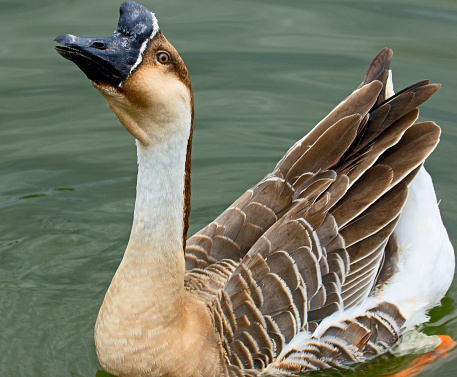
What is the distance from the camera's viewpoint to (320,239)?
462cm

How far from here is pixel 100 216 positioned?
6434 mm

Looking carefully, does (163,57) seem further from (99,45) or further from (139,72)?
(99,45)

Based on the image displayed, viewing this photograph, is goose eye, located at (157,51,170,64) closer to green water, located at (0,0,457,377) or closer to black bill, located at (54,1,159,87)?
black bill, located at (54,1,159,87)

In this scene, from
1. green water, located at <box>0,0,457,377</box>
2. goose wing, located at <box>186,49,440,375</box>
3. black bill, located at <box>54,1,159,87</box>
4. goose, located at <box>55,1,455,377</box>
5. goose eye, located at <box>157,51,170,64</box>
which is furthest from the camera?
green water, located at <box>0,0,457,377</box>

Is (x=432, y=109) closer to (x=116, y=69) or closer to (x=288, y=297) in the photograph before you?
(x=288, y=297)

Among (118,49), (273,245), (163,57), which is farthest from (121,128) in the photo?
(118,49)

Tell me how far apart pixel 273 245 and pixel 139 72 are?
4.98 feet

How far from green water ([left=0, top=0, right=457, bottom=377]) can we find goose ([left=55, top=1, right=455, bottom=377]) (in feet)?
1.65

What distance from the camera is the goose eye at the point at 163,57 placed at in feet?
12.1

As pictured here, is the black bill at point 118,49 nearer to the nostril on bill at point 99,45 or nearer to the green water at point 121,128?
the nostril on bill at point 99,45

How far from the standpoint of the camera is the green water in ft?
17.7

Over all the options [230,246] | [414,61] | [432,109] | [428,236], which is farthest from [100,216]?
[414,61]

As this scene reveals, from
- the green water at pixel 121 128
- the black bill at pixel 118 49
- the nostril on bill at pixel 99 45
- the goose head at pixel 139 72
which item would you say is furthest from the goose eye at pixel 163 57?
the green water at pixel 121 128

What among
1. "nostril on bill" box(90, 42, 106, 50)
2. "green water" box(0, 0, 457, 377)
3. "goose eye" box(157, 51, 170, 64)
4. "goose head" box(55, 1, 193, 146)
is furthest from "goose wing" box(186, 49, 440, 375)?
"nostril on bill" box(90, 42, 106, 50)
